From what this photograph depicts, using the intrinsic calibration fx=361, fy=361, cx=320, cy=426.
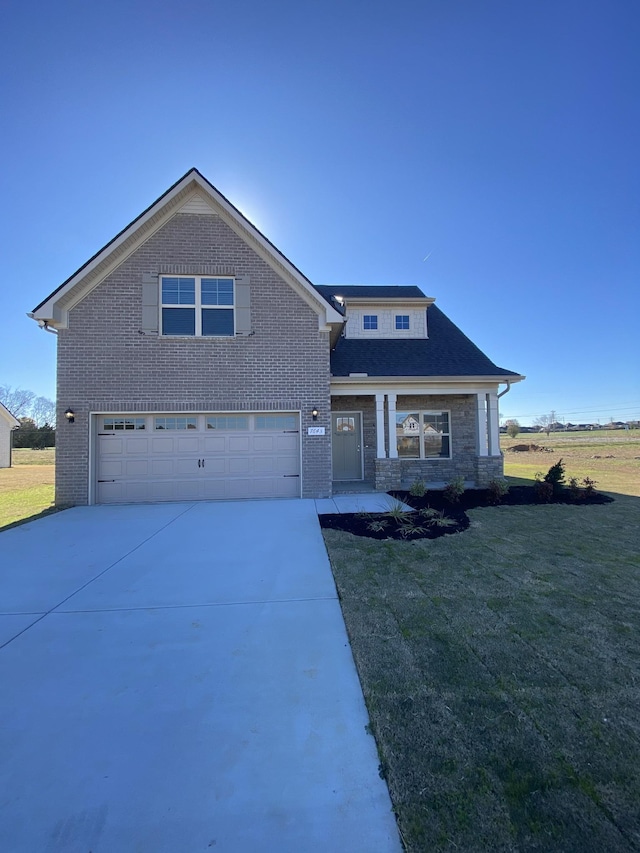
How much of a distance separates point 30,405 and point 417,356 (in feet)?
184

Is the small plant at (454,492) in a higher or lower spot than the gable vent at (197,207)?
lower

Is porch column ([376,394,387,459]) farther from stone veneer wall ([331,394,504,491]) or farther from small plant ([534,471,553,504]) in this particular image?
small plant ([534,471,553,504])

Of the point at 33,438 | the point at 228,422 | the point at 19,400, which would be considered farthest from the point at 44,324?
the point at 19,400

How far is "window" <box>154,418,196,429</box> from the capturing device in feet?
30.3

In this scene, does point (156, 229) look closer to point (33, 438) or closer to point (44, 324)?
point (44, 324)

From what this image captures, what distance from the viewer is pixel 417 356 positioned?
472 inches

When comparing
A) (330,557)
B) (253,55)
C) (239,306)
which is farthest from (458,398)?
(253,55)

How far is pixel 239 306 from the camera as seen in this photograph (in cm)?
935

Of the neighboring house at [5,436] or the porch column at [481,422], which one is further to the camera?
the neighboring house at [5,436]

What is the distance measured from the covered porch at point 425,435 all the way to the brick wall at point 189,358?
7.32 feet

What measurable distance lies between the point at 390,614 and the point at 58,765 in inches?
103

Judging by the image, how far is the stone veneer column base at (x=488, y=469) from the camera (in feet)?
36.0

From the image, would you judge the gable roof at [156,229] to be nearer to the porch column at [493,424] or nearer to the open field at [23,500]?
the open field at [23,500]

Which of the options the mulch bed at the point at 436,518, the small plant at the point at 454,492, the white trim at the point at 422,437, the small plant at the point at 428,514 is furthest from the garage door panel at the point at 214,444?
the white trim at the point at 422,437
